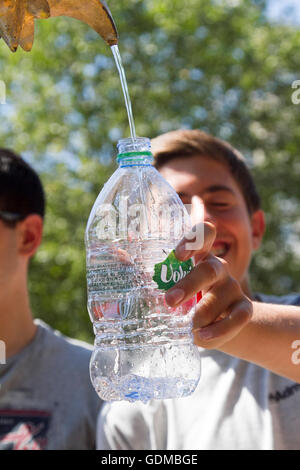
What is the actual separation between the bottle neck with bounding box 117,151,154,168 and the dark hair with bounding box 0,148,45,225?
78.6 inches

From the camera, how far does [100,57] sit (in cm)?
1375

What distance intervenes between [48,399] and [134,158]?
70.7 inches

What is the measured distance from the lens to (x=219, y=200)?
2789 millimetres

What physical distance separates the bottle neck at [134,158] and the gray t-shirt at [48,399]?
171cm

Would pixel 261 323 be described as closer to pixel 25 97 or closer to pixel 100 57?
pixel 100 57

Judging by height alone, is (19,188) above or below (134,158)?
above

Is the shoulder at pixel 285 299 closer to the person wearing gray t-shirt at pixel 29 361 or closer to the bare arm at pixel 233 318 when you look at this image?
the bare arm at pixel 233 318

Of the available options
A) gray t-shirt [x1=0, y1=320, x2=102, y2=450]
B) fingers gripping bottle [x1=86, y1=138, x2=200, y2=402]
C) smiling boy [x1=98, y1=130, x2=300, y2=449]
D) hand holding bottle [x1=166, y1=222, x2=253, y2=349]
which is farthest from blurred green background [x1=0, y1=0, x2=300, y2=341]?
hand holding bottle [x1=166, y1=222, x2=253, y2=349]

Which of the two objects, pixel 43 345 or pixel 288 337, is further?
pixel 43 345

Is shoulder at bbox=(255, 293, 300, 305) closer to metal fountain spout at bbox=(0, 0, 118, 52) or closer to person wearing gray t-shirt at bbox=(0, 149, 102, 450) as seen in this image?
person wearing gray t-shirt at bbox=(0, 149, 102, 450)

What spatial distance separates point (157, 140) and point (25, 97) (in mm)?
12397

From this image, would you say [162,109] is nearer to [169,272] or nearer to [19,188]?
[19,188]

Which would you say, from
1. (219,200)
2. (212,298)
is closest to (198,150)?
(219,200)
